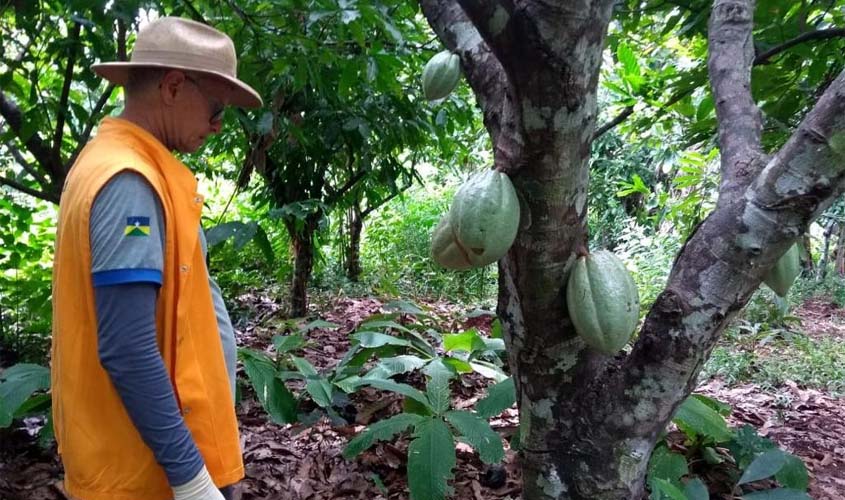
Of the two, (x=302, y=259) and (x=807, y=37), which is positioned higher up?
(x=807, y=37)

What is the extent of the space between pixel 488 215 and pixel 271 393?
1.22m

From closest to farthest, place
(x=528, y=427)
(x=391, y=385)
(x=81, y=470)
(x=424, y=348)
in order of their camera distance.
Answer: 1. (x=81, y=470)
2. (x=528, y=427)
3. (x=391, y=385)
4. (x=424, y=348)

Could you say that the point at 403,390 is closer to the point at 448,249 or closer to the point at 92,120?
the point at 448,249

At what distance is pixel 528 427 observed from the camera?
136cm

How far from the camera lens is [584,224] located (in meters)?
1.15

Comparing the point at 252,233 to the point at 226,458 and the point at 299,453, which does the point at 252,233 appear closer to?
the point at 299,453

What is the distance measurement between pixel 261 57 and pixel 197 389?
1.61m

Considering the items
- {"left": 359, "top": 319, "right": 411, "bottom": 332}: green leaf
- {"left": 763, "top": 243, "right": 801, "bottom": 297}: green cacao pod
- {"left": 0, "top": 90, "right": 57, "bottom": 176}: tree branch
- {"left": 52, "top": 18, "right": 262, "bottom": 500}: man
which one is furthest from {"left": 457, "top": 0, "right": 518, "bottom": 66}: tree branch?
{"left": 0, "top": 90, "right": 57, "bottom": 176}: tree branch

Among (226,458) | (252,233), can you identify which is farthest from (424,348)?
(226,458)

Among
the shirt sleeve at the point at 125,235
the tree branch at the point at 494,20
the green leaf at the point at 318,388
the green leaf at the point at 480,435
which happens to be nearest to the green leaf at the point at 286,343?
the green leaf at the point at 318,388

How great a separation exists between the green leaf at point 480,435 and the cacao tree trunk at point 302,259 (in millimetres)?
2399

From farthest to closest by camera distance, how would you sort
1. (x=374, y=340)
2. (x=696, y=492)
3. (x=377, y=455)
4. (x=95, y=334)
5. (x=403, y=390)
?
1. (x=374, y=340)
2. (x=377, y=455)
3. (x=403, y=390)
4. (x=696, y=492)
5. (x=95, y=334)

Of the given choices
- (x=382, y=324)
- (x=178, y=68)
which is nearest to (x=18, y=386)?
(x=178, y=68)

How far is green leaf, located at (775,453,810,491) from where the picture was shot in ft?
5.52
